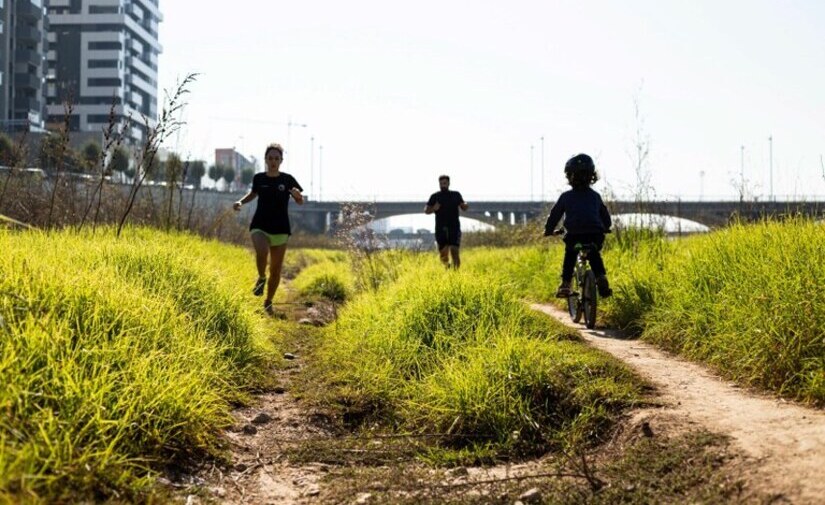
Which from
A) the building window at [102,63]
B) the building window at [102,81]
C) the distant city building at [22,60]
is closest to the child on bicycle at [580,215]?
the distant city building at [22,60]

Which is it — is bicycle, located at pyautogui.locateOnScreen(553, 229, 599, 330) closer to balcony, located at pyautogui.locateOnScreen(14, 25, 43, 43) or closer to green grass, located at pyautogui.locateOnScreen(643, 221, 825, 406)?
green grass, located at pyautogui.locateOnScreen(643, 221, 825, 406)

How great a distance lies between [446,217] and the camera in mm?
12406

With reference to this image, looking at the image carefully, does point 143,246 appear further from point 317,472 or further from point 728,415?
point 728,415

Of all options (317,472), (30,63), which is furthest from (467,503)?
(30,63)

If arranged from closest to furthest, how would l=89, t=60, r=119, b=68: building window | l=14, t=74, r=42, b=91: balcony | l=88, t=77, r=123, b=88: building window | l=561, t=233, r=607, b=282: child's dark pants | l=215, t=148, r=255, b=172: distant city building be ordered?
l=561, t=233, r=607, b=282: child's dark pants, l=14, t=74, r=42, b=91: balcony, l=88, t=77, r=123, b=88: building window, l=89, t=60, r=119, b=68: building window, l=215, t=148, r=255, b=172: distant city building

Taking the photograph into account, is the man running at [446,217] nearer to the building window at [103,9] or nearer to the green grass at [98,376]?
the green grass at [98,376]

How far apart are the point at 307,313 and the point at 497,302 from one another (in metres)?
4.26

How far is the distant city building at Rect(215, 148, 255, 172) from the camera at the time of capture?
102m

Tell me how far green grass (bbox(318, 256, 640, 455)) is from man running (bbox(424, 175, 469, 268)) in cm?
541

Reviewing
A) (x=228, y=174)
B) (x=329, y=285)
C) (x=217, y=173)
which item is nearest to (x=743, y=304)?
(x=329, y=285)

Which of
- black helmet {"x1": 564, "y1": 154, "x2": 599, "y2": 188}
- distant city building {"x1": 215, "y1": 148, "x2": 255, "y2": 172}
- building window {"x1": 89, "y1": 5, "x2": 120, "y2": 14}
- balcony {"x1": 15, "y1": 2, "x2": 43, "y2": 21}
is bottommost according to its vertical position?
black helmet {"x1": 564, "y1": 154, "x2": 599, "y2": 188}

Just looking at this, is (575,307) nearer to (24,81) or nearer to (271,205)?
(271,205)

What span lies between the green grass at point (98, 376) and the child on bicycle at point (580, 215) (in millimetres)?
4039

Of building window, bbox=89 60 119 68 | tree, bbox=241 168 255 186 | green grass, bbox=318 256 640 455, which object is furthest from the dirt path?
building window, bbox=89 60 119 68
